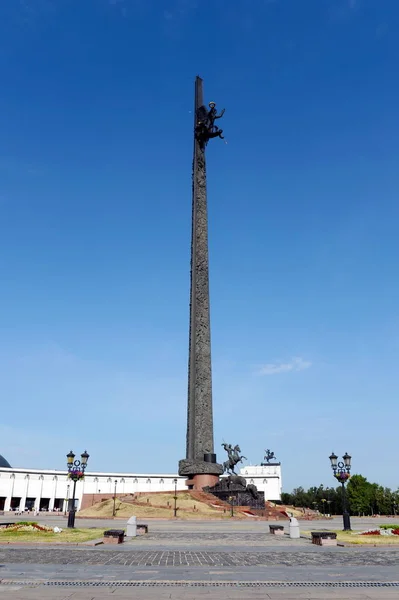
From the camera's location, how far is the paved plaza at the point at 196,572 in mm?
8062

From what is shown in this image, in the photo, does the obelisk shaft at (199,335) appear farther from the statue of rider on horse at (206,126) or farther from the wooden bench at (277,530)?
the wooden bench at (277,530)

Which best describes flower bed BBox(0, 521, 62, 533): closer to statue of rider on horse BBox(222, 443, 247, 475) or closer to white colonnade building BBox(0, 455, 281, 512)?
statue of rider on horse BBox(222, 443, 247, 475)

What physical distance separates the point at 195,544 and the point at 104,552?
389 centimetres

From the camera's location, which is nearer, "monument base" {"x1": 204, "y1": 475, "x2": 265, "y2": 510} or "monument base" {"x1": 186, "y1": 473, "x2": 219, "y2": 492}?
"monument base" {"x1": 204, "y1": 475, "x2": 265, "y2": 510}

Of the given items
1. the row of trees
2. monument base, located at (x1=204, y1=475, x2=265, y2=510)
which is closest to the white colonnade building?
the row of trees

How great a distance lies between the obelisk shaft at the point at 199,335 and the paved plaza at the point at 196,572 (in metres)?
32.7

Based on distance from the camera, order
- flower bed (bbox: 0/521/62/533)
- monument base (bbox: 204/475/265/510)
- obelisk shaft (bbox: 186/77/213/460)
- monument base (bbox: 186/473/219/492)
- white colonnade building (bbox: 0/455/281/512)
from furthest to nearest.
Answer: white colonnade building (bbox: 0/455/281/512) → obelisk shaft (bbox: 186/77/213/460) → monument base (bbox: 186/473/219/492) → monument base (bbox: 204/475/265/510) → flower bed (bbox: 0/521/62/533)

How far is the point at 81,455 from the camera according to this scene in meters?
23.8

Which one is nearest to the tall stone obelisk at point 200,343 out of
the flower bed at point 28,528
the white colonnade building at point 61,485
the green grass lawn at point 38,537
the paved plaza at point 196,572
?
the white colonnade building at point 61,485

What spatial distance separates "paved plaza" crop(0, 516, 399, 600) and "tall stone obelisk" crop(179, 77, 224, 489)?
31.8 meters

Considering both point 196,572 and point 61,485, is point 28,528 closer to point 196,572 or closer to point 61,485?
point 196,572

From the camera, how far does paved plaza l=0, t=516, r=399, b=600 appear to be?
8062 mm

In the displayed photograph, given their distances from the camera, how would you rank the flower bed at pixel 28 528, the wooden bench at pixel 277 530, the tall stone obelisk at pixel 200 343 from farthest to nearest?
1. the tall stone obelisk at pixel 200 343
2. the wooden bench at pixel 277 530
3. the flower bed at pixel 28 528

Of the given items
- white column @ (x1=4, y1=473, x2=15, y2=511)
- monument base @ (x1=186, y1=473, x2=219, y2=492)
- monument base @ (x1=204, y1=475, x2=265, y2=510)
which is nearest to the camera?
monument base @ (x1=204, y1=475, x2=265, y2=510)
